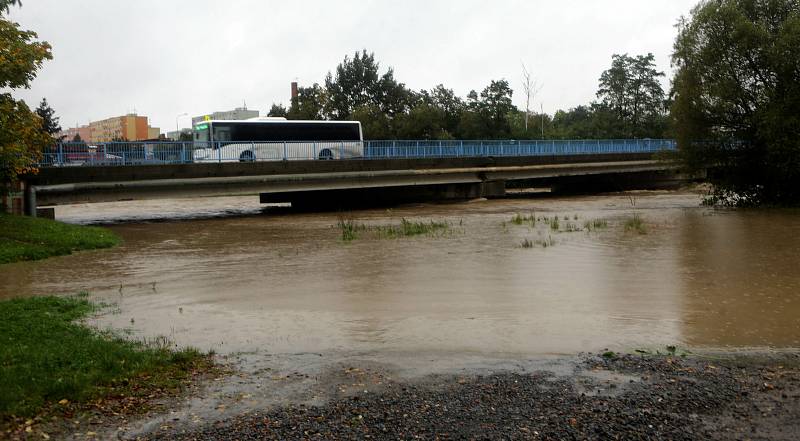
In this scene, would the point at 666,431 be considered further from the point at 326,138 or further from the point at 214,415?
the point at 326,138

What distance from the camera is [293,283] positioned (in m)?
13.8

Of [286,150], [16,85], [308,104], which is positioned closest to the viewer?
[16,85]

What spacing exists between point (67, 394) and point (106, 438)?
963 millimetres

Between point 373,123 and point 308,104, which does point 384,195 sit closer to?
point 373,123

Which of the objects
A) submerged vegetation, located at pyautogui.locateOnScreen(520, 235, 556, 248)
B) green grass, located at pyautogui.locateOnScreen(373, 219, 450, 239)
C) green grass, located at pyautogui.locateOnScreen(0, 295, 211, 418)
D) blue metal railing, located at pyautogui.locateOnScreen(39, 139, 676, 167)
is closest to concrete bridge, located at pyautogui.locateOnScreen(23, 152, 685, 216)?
blue metal railing, located at pyautogui.locateOnScreen(39, 139, 676, 167)

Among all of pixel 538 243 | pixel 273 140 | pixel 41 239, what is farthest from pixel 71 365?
pixel 273 140

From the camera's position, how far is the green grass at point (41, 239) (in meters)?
17.6

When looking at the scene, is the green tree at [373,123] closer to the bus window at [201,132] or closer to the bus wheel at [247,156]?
the bus window at [201,132]

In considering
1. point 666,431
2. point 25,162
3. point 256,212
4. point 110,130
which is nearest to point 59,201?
point 25,162

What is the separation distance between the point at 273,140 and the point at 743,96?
23.6 m

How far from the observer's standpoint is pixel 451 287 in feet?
42.6

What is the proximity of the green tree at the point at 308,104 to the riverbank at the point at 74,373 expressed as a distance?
6647 centimetres

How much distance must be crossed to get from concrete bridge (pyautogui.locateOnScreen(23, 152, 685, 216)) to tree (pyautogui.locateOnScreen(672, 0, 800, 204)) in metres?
3.95

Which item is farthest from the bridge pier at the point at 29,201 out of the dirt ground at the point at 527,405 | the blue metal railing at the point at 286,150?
the dirt ground at the point at 527,405
